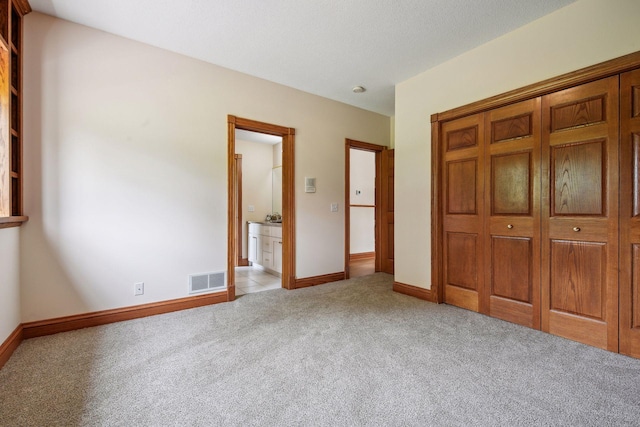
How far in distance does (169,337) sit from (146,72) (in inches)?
98.4

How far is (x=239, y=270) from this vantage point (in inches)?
206

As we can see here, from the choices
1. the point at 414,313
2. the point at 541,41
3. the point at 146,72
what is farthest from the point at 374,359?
the point at 146,72

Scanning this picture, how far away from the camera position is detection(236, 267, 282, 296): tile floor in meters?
3.86

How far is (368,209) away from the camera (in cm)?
661

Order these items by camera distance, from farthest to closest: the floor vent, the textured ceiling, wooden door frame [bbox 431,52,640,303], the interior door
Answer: the interior door
the floor vent
the textured ceiling
wooden door frame [bbox 431,52,640,303]

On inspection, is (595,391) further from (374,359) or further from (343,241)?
(343,241)

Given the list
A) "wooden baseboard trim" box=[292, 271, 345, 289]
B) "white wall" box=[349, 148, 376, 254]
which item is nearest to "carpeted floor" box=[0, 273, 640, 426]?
"wooden baseboard trim" box=[292, 271, 345, 289]

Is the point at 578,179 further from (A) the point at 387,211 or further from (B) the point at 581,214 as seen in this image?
(A) the point at 387,211

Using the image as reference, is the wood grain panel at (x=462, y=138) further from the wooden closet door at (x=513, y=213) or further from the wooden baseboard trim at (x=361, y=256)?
the wooden baseboard trim at (x=361, y=256)

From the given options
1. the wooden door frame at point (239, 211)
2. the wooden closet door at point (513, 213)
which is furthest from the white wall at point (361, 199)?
the wooden closet door at point (513, 213)

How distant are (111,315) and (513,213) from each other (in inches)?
150

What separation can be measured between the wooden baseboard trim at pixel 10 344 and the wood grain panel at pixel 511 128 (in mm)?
4175

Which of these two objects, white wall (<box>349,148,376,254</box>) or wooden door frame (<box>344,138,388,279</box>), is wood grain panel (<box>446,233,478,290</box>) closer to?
wooden door frame (<box>344,138,388,279</box>)

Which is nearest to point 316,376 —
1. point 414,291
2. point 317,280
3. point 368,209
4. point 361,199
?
point 414,291
